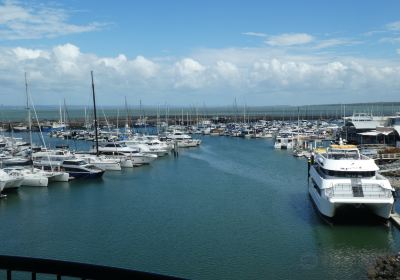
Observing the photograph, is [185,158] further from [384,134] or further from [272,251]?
[272,251]

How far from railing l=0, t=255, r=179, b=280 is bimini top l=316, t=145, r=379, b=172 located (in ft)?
78.6

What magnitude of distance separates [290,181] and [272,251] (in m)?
20.4

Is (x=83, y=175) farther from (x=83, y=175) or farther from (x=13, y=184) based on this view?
(x=13, y=184)

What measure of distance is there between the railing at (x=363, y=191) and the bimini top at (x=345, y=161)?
52.6 inches

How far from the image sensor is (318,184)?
26.9m

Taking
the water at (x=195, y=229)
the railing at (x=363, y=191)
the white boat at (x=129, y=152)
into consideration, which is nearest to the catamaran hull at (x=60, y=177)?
the water at (x=195, y=229)

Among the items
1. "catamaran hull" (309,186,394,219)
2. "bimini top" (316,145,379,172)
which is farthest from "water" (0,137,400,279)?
"bimini top" (316,145,379,172)

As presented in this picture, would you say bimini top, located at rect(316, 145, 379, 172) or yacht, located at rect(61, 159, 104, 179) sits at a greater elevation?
bimini top, located at rect(316, 145, 379, 172)

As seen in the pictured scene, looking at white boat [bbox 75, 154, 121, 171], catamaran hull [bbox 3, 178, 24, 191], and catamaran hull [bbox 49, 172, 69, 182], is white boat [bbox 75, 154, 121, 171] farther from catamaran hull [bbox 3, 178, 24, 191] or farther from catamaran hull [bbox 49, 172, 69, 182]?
catamaran hull [bbox 3, 178, 24, 191]

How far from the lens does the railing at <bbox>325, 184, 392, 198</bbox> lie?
23906mm

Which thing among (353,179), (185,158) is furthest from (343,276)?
(185,158)

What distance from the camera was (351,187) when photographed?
2462 cm

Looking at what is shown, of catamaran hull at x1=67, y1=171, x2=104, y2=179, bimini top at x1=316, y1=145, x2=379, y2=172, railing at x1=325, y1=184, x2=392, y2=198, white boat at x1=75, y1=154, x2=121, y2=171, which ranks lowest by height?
catamaran hull at x1=67, y1=171, x2=104, y2=179

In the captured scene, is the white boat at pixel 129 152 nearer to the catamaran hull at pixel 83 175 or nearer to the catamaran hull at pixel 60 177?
the catamaran hull at pixel 83 175
